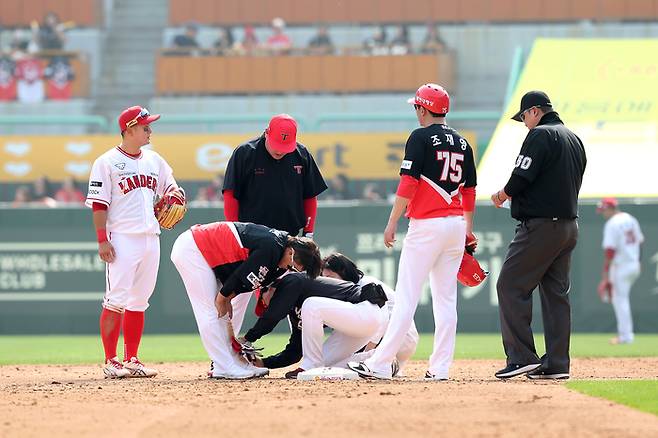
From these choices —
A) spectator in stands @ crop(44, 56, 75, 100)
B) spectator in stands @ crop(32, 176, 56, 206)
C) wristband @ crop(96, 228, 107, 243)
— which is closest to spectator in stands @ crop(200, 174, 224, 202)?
spectator in stands @ crop(32, 176, 56, 206)

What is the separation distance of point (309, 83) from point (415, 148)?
1612 cm

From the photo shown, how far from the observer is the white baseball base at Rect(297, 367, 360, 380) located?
352 inches

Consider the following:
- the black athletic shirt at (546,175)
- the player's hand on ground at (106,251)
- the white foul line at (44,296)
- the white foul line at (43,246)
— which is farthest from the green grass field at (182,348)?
the black athletic shirt at (546,175)

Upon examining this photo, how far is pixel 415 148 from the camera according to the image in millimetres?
8602

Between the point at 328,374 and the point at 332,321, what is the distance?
0.43m

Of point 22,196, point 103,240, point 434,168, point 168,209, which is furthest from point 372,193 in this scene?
point 434,168

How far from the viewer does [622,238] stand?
1554 cm

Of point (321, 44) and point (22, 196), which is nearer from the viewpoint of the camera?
point (22, 196)

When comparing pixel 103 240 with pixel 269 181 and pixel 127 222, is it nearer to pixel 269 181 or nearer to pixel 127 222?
pixel 127 222

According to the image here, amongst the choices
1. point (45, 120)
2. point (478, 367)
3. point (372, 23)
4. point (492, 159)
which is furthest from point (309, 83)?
point (478, 367)

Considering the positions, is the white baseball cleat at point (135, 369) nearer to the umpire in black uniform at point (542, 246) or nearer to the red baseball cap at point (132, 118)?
the red baseball cap at point (132, 118)

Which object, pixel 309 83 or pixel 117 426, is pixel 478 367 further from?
pixel 309 83

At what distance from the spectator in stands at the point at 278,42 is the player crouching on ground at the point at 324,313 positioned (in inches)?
615

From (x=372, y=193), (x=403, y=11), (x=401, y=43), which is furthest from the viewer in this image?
(x=403, y=11)
